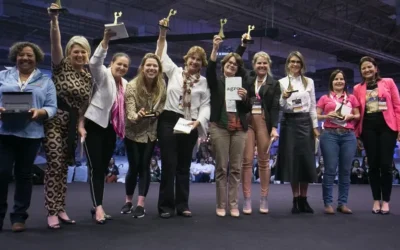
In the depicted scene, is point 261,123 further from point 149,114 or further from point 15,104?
point 15,104

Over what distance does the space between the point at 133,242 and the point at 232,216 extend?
100 cm

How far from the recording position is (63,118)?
2398mm

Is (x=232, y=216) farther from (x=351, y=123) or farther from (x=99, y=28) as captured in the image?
(x=99, y=28)

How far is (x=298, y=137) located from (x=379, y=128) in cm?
67

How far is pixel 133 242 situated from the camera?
1987 mm

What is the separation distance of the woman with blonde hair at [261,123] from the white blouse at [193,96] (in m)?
0.36

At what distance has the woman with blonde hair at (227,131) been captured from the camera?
9.25ft

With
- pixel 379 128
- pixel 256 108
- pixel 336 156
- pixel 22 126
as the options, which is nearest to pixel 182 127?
pixel 256 108

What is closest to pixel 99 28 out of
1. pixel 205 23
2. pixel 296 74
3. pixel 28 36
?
pixel 28 36

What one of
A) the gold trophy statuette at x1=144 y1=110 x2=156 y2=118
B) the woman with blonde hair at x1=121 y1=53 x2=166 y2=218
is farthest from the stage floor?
the gold trophy statuette at x1=144 y1=110 x2=156 y2=118

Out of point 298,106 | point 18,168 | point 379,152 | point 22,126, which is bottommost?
point 18,168

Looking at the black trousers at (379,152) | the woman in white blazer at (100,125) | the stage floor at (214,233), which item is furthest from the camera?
the black trousers at (379,152)

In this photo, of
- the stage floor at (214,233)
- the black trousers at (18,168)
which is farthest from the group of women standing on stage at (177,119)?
the stage floor at (214,233)

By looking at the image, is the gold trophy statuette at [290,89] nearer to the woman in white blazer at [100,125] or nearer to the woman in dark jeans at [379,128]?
the woman in dark jeans at [379,128]
